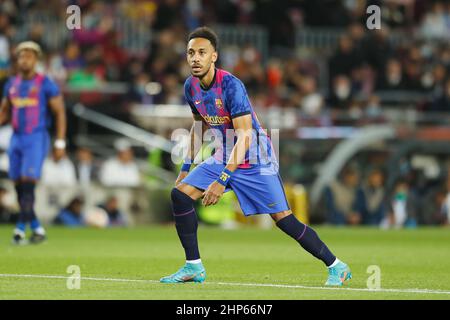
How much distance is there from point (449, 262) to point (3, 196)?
10675mm

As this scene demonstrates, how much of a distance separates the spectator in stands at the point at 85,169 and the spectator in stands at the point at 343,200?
4.66 metres

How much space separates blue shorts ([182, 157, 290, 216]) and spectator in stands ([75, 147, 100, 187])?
1306cm

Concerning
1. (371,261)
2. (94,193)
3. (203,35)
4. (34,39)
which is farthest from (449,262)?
(34,39)

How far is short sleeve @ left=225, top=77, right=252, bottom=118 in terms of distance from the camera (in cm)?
1009

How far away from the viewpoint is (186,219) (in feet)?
33.9

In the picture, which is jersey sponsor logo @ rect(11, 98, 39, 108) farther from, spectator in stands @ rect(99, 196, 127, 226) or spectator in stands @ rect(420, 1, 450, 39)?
spectator in stands @ rect(420, 1, 450, 39)

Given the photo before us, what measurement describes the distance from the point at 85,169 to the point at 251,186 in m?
13.4

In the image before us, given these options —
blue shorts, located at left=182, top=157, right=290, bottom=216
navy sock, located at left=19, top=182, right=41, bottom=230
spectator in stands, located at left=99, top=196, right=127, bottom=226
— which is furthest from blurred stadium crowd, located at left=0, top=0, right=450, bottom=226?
blue shorts, located at left=182, top=157, right=290, bottom=216

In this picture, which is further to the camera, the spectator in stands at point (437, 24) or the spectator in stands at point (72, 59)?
the spectator in stands at point (437, 24)

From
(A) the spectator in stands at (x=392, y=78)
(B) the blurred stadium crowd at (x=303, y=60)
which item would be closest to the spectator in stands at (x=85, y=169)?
(B) the blurred stadium crowd at (x=303, y=60)

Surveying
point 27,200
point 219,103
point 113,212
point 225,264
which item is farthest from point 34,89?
point 113,212

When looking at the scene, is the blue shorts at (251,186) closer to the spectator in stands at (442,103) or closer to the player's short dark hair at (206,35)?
the player's short dark hair at (206,35)

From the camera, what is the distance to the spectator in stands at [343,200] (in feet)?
79.3

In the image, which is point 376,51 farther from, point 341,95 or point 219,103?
point 219,103
